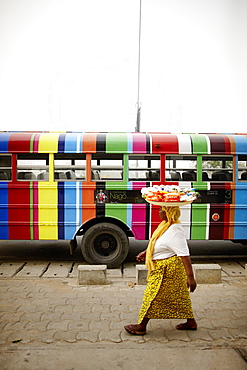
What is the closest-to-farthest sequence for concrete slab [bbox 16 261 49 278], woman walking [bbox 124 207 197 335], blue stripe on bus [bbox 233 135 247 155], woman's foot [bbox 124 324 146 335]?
woman walking [bbox 124 207 197 335] < woman's foot [bbox 124 324 146 335] < concrete slab [bbox 16 261 49 278] < blue stripe on bus [bbox 233 135 247 155]

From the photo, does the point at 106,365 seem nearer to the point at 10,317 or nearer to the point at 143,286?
the point at 10,317

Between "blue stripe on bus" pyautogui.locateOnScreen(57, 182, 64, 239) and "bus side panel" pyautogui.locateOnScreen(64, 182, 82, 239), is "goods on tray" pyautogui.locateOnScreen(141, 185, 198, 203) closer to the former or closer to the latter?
"bus side panel" pyautogui.locateOnScreen(64, 182, 82, 239)

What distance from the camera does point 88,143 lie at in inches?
244

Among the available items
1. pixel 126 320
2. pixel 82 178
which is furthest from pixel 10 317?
pixel 82 178

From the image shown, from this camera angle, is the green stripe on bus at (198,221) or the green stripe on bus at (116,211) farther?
the green stripe on bus at (198,221)

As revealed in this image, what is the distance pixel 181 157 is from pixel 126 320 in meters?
3.29

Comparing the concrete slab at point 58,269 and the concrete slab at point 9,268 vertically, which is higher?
the concrete slab at point 9,268

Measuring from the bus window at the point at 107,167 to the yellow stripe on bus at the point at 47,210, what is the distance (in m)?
0.79

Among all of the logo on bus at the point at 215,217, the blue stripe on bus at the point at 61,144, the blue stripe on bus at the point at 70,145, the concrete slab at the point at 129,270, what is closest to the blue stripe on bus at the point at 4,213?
the blue stripe on bus at the point at 61,144

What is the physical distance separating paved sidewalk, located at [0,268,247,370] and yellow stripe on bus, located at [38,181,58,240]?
109 cm

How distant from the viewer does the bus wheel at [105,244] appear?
243 inches

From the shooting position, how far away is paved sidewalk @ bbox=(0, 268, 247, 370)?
3.27m

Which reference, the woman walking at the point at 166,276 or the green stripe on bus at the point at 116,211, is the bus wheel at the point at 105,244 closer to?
the green stripe on bus at the point at 116,211

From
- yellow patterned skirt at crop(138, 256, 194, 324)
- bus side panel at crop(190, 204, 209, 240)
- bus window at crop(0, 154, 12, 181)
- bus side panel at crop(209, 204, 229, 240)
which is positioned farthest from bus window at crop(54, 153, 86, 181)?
yellow patterned skirt at crop(138, 256, 194, 324)
